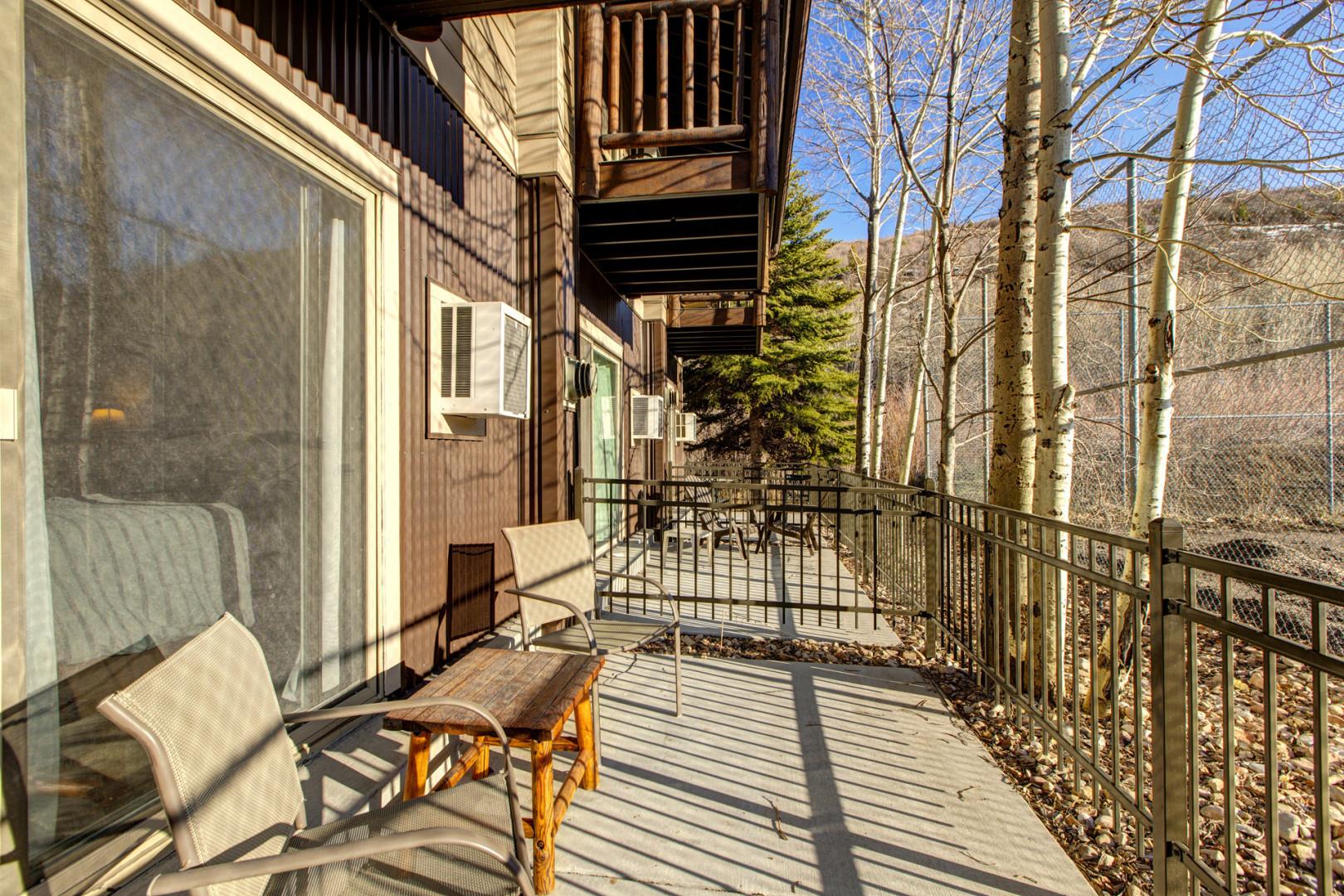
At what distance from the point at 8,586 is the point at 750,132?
4.21 meters

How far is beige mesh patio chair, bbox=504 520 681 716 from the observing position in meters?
2.94

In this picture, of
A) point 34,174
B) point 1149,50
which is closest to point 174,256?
point 34,174

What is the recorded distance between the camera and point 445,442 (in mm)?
3387

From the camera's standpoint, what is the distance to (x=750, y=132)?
14.2 ft

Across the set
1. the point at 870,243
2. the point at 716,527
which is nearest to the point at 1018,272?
the point at 716,527

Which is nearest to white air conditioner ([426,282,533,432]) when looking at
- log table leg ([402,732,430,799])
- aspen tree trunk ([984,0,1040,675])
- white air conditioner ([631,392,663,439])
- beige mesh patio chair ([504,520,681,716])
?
beige mesh patio chair ([504,520,681,716])

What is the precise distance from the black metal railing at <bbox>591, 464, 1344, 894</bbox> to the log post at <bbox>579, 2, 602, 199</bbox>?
89.0 inches

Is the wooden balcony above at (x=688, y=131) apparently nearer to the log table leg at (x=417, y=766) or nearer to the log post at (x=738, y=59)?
the log post at (x=738, y=59)

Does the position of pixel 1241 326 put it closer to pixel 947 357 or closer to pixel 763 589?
pixel 947 357

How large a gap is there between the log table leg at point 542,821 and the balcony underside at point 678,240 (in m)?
3.74

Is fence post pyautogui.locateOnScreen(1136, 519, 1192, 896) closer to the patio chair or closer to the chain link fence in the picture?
the chain link fence

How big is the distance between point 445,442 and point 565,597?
101 centimetres

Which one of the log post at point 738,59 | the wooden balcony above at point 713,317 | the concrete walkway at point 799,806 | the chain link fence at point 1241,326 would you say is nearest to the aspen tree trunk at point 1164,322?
the chain link fence at point 1241,326

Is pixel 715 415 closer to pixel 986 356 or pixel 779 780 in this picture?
pixel 986 356
